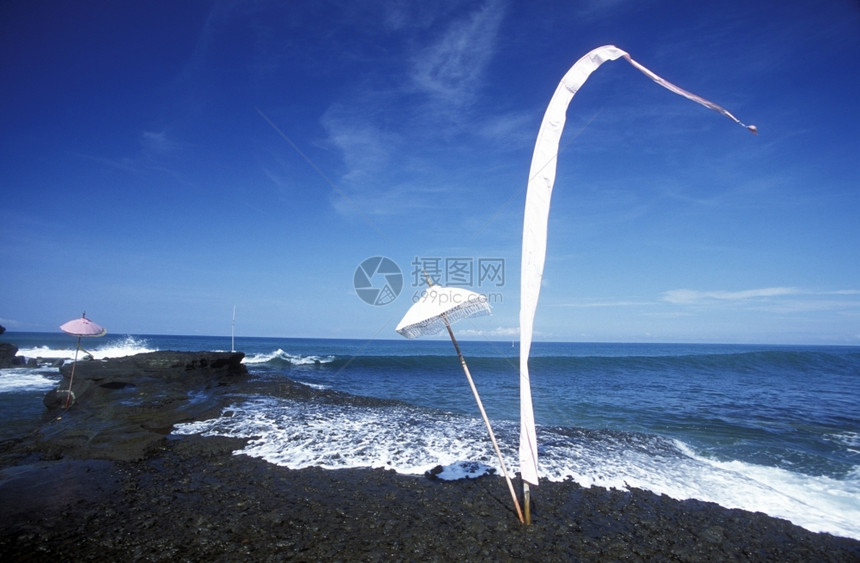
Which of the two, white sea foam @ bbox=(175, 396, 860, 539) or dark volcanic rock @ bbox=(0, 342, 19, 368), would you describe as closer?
white sea foam @ bbox=(175, 396, 860, 539)

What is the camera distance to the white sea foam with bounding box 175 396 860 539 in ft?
21.6

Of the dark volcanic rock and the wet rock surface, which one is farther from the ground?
the dark volcanic rock

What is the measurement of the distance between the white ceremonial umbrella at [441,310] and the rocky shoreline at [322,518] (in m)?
1.13

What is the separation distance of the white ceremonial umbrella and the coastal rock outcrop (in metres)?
6.41

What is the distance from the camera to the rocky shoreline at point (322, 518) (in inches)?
174

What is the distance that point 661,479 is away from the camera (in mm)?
→ 7215

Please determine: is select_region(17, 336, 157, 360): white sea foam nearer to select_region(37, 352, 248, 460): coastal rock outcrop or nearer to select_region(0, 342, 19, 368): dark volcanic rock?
select_region(0, 342, 19, 368): dark volcanic rock

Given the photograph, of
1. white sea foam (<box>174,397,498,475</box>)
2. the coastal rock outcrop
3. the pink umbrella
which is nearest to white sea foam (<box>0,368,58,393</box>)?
the coastal rock outcrop

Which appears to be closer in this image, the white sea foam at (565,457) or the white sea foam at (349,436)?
the white sea foam at (565,457)

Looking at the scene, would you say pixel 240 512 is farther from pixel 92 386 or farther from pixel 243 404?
pixel 92 386

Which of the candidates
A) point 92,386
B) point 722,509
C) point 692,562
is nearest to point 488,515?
point 692,562

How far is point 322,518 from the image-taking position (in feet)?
16.9

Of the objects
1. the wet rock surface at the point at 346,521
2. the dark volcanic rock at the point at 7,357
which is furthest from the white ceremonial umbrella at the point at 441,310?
the dark volcanic rock at the point at 7,357

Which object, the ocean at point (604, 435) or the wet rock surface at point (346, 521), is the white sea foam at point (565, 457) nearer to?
the ocean at point (604, 435)
